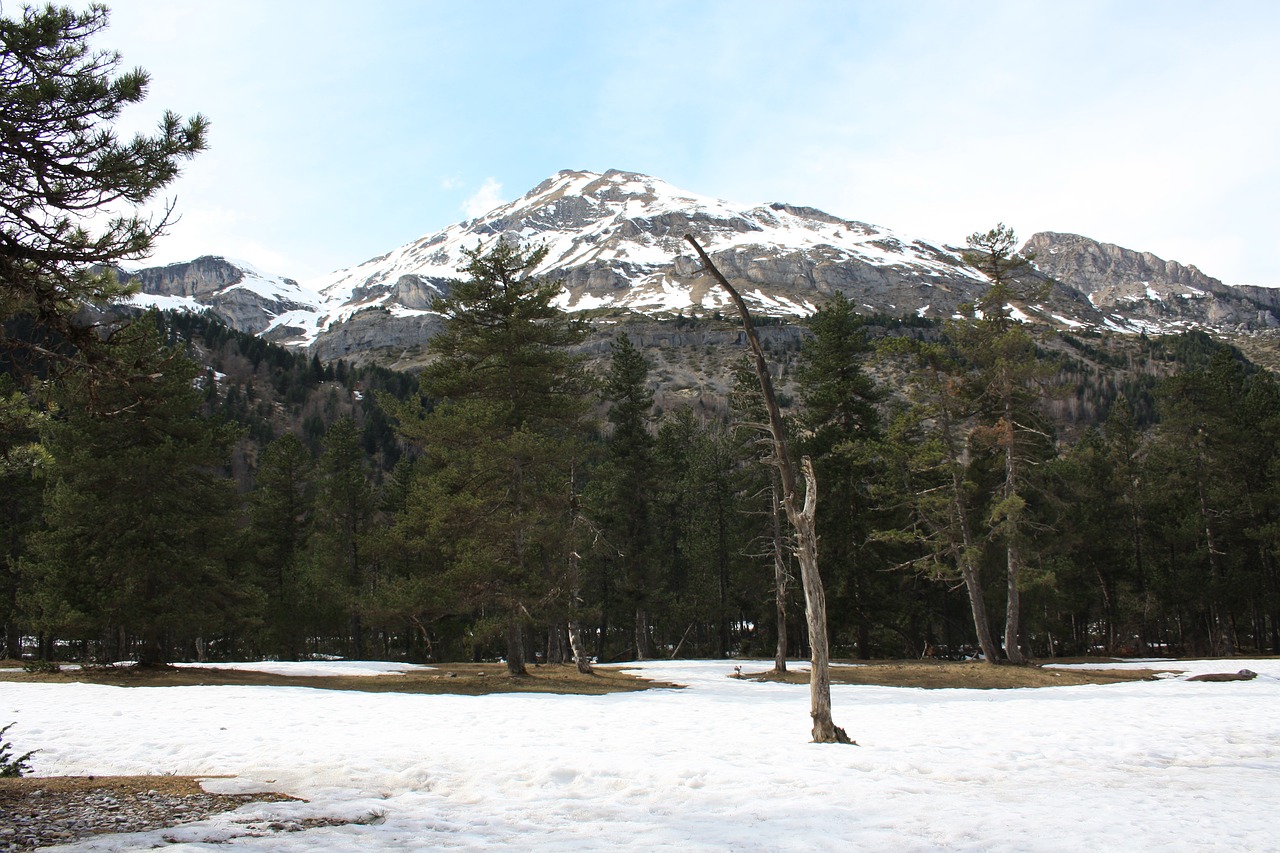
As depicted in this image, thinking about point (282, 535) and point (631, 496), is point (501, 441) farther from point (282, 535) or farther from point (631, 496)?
point (282, 535)

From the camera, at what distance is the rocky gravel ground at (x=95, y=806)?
17.5 ft

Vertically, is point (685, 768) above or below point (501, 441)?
below

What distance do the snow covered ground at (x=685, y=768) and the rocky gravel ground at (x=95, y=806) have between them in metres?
0.35

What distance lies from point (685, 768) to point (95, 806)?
18.1 feet

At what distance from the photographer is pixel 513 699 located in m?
16.8

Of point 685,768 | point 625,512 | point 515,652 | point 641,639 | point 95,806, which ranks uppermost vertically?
point 625,512

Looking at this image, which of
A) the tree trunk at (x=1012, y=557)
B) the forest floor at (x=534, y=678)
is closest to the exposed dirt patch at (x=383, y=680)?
the forest floor at (x=534, y=678)

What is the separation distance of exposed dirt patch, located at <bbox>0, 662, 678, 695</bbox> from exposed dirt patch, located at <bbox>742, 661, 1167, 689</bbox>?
5.84 metres

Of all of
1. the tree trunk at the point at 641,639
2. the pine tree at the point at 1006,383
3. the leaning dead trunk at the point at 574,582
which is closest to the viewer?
the leaning dead trunk at the point at 574,582

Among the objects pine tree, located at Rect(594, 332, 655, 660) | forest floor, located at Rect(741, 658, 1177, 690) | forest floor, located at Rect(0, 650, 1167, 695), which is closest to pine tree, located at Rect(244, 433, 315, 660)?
forest floor, located at Rect(0, 650, 1167, 695)

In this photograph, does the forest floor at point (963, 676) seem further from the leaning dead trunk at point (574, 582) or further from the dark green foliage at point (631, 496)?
the dark green foliage at point (631, 496)

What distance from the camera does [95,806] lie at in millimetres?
6230

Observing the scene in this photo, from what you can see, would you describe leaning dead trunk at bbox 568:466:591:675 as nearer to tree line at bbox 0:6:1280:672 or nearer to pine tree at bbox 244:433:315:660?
tree line at bbox 0:6:1280:672

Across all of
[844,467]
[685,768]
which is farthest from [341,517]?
[685,768]
